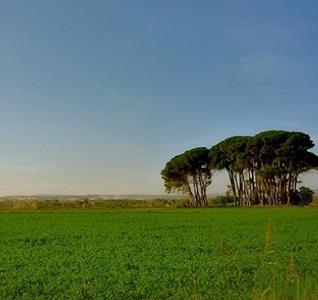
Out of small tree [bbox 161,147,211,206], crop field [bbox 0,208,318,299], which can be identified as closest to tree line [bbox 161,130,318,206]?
small tree [bbox 161,147,211,206]

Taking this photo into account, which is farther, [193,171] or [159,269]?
[193,171]

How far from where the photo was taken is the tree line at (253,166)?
89562 millimetres

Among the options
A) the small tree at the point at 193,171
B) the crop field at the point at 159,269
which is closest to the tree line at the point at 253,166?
the small tree at the point at 193,171

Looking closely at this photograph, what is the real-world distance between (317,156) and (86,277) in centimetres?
8111

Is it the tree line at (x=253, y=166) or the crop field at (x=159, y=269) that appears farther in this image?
the tree line at (x=253, y=166)

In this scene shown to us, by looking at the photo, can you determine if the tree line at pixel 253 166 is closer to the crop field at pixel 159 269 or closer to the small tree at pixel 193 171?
the small tree at pixel 193 171

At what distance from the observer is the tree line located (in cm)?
8956

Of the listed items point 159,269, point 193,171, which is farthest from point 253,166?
point 159,269

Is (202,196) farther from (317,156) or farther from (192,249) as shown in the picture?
(192,249)

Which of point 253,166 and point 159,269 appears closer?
point 159,269

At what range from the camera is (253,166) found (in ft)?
313

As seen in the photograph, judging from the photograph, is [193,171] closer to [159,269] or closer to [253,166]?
[253,166]

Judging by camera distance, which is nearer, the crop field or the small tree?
the crop field

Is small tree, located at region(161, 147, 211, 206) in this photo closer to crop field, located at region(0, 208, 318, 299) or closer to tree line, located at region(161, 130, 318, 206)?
tree line, located at region(161, 130, 318, 206)
